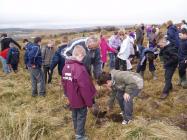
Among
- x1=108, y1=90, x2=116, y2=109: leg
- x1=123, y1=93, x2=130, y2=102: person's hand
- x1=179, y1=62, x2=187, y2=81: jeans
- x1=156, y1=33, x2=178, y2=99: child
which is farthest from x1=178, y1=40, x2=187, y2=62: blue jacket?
x1=123, y1=93, x2=130, y2=102: person's hand

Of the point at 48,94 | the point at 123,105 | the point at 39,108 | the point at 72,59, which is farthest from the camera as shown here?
the point at 48,94

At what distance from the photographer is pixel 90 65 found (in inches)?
325

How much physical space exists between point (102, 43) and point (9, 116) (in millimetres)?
6219

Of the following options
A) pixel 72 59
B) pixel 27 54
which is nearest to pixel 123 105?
pixel 72 59

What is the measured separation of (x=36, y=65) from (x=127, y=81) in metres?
4.30

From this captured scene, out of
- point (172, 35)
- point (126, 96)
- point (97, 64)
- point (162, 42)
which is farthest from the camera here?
point (172, 35)

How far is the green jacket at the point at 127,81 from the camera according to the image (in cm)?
702

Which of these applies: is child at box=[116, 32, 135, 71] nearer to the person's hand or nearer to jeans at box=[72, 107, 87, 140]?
the person's hand

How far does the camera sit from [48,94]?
11344mm

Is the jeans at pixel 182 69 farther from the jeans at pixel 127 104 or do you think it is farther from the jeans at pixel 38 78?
the jeans at pixel 38 78

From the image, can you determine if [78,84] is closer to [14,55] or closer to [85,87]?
[85,87]

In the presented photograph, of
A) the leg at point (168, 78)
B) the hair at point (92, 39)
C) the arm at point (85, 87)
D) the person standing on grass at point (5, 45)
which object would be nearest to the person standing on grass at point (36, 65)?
the hair at point (92, 39)

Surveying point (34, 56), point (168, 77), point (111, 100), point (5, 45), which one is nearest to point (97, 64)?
point (111, 100)

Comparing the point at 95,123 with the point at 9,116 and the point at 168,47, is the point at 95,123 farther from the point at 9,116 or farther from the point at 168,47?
the point at 168,47
